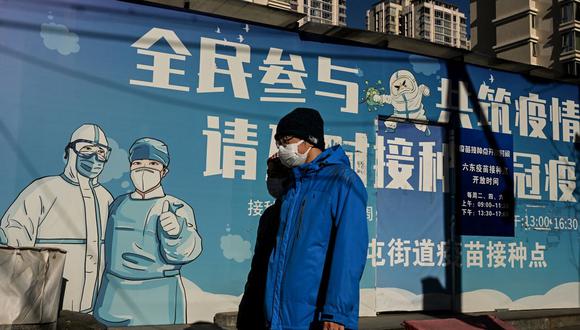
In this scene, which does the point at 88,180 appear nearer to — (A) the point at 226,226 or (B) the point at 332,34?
(A) the point at 226,226

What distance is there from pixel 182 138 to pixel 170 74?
0.84 meters

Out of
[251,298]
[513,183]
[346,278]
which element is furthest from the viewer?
[513,183]

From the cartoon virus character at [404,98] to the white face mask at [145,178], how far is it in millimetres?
3466

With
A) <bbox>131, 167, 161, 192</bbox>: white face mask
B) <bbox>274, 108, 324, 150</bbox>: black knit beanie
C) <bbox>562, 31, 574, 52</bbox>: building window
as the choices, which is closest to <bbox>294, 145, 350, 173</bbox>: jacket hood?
<bbox>274, 108, 324, 150</bbox>: black knit beanie

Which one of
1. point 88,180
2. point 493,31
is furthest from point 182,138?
point 493,31

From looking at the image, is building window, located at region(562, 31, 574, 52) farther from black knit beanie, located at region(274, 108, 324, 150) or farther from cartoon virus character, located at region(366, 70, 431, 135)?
black knit beanie, located at region(274, 108, 324, 150)

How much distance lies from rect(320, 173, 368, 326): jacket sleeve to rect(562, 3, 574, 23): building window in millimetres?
48856

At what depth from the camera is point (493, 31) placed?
40500mm

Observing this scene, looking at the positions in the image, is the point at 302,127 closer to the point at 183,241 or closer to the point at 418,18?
the point at 183,241

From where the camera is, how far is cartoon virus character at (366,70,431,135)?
8875 mm

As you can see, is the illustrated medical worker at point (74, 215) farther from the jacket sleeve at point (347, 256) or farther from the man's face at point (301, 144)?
the jacket sleeve at point (347, 256)

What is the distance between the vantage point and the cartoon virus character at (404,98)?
349 inches

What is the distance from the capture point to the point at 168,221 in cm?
732

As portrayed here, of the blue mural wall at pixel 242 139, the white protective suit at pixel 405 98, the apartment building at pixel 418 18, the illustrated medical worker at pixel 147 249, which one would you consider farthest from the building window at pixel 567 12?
the illustrated medical worker at pixel 147 249
